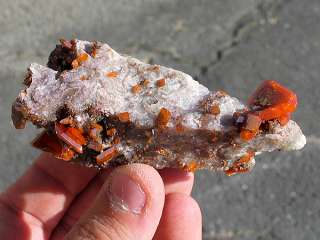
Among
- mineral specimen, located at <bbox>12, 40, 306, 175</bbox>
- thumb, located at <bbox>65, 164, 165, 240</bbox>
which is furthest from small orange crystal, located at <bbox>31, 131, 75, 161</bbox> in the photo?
thumb, located at <bbox>65, 164, 165, 240</bbox>

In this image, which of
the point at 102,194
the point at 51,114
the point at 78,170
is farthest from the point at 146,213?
the point at 78,170

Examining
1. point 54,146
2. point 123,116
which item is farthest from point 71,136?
point 123,116

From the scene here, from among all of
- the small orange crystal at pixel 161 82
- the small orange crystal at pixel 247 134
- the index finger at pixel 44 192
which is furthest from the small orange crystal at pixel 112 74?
the index finger at pixel 44 192

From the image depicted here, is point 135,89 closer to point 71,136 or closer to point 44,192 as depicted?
point 71,136

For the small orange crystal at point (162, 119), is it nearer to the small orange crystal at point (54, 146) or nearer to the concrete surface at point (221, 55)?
the small orange crystal at point (54, 146)

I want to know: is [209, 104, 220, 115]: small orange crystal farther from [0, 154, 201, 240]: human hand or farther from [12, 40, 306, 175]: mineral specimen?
[0, 154, 201, 240]: human hand
